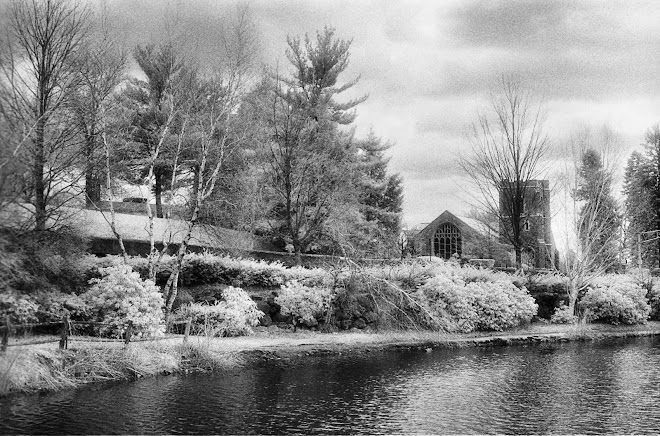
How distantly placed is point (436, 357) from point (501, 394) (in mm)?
5731

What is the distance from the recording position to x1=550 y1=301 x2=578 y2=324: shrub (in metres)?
27.8

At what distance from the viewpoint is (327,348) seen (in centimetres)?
2000

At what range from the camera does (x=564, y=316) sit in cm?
2805

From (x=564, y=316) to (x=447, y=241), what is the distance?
2504 cm

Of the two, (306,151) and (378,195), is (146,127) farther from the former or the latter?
(378,195)

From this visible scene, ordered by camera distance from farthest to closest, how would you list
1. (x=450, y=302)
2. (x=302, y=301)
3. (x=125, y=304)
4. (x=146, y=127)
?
(x=146, y=127)
(x=450, y=302)
(x=302, y=301)
(x=125, y=304)

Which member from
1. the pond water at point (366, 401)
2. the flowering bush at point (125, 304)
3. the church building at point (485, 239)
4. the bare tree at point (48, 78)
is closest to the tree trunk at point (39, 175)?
the bare tree at point (48, 78)

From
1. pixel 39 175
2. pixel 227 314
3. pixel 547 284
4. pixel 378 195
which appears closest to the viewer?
pixel 39 175

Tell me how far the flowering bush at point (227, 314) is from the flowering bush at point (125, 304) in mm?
2008

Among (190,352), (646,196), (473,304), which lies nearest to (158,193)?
(473,304)

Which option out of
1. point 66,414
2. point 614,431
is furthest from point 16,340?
point 614,431

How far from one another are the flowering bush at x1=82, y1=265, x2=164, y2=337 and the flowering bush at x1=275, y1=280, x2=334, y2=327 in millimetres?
5686

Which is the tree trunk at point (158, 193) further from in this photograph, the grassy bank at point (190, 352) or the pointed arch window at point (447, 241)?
the pointed arch window at point (447, 241)

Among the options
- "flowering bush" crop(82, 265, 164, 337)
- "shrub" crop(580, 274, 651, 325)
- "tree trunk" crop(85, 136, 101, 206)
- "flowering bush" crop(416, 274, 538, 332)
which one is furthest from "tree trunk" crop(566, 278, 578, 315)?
"tree trunk" crop(85, 136, 101, 206)
